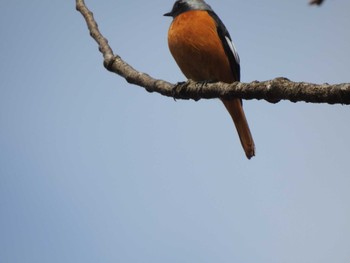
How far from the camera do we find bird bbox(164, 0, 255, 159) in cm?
525

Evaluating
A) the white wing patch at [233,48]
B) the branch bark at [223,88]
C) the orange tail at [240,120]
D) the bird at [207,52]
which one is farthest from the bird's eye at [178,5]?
the branch bark at [223,88]

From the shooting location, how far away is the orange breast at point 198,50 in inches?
206

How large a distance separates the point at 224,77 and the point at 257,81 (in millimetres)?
2860

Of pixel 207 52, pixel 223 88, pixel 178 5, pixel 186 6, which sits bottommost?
pixel 223 88

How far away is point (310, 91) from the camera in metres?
2.24

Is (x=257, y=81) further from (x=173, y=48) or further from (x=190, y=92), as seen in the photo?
(x=173, y=48)

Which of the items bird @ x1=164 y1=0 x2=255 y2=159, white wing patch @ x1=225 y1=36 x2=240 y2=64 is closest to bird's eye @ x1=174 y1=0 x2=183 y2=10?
bird @ x1=164 y1=0 x2=255 y2=159

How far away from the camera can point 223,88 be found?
2.96m

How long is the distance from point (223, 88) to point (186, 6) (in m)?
3.50

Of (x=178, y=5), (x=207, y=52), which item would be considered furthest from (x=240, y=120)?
(x=178, y=5)

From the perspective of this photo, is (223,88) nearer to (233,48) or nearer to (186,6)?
(233,48)

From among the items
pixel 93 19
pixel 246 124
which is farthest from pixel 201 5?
pixel 93 19

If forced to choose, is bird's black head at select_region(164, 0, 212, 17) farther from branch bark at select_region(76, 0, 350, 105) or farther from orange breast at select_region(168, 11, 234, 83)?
branch bark at select_region(76, 0, 350, 105)

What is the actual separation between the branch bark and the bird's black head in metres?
2.57
